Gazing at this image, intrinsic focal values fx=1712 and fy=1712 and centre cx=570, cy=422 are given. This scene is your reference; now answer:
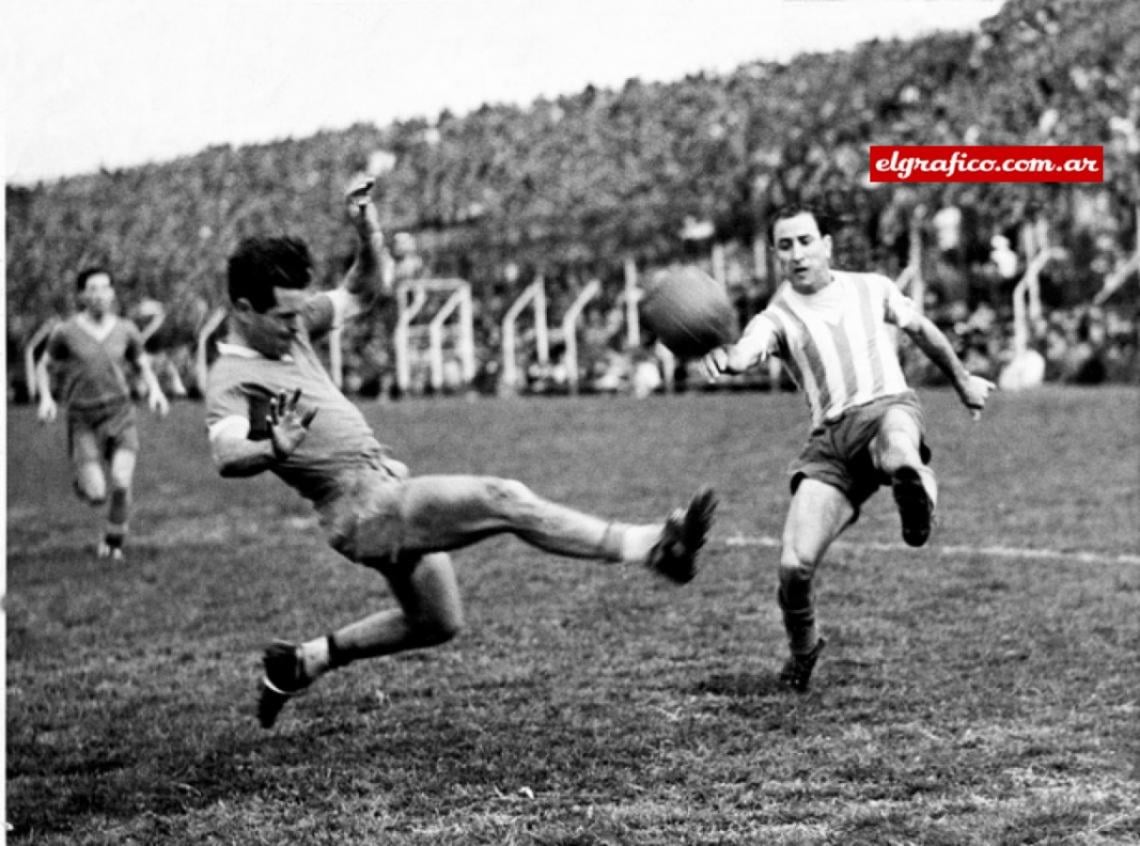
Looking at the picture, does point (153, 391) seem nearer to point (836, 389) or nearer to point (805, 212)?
point (836, 389)

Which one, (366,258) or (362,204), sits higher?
(362,204)

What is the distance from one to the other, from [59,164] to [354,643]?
10.7 ft

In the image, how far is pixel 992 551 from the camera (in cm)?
1002

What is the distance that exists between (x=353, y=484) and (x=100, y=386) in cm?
692

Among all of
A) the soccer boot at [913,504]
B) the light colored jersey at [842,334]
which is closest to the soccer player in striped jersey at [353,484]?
the soccer boot at [913,504]

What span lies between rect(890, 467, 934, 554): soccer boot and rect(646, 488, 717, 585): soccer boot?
3.33 feet

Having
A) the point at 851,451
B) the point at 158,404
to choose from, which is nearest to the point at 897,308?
the point at 851,451

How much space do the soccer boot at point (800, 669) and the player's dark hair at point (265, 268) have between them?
2546mm

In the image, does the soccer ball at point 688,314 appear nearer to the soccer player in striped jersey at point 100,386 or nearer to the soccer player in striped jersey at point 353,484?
the soccer player in striped jersey at point 353,484

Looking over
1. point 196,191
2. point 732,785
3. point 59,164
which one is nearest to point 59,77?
point 59,164

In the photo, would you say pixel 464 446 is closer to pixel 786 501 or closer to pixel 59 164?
pixel 786 501

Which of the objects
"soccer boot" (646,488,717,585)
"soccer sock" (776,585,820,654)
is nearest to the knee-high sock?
"soccer sock" (776,585,820,654)

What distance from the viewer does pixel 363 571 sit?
1075cm

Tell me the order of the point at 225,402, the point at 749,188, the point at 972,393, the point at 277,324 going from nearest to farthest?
the point at 225,402
the point at 277,324
the point at 972,393
the point at 749,188
